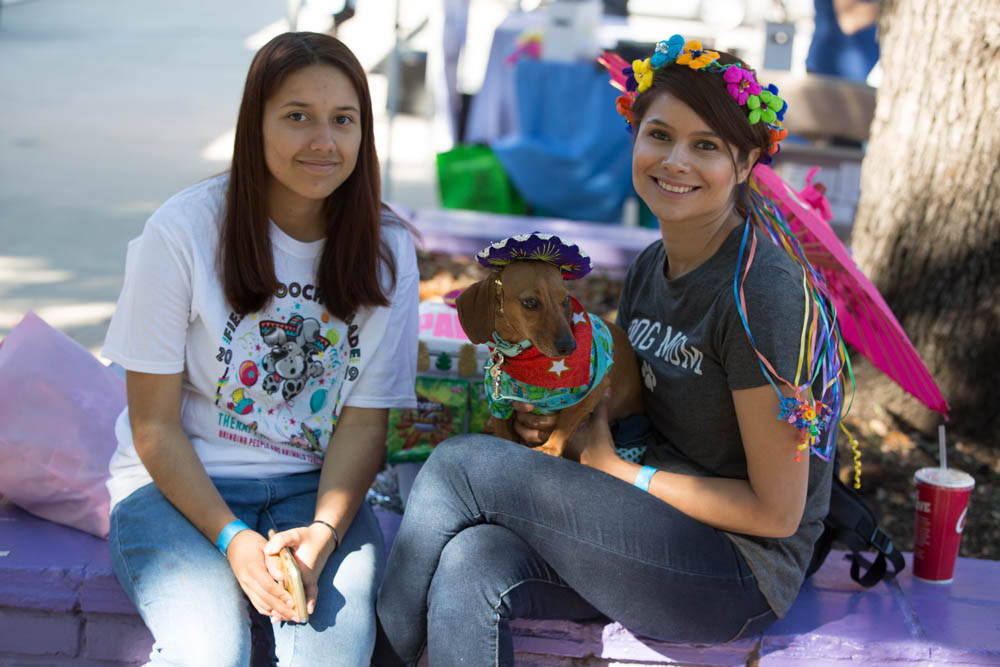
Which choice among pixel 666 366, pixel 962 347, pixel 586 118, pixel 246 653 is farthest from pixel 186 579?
pixel 586 118

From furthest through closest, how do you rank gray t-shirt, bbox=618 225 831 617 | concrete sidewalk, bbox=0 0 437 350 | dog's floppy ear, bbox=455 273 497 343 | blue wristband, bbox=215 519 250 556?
concrete sidewalk, bbox=0 0 437 350
dog's floppy ear, bbox=455 273 497 343
blue wristband, bbox=215 519 250 556
gray t-shirt, bbox=618 225 831 617

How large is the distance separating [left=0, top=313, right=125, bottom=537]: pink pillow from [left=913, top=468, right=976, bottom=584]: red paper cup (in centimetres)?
222

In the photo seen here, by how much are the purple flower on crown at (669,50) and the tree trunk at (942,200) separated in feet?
6.19

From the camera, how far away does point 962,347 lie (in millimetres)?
3695

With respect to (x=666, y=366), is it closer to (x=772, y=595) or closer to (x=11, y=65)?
(x=772, y=595)

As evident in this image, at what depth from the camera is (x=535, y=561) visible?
7.22ft

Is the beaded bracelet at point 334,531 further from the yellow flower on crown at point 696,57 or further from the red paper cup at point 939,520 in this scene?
the red paper cup at point 939,520

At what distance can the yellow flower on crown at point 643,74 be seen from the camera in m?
2.27

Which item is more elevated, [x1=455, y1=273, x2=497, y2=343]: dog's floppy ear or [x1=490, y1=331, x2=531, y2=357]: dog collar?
[x1=455, y1=273, x2=497, y2=343]: dog's floppy ear

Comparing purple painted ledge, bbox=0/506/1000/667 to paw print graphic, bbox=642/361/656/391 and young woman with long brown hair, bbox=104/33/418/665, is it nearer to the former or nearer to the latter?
young woman with long brown hair, bbox=104/33/418/665

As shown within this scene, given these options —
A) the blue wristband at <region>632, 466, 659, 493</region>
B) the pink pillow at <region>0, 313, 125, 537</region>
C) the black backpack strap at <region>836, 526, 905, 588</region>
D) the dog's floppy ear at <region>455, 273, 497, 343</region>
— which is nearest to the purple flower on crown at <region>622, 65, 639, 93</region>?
the dog's floppy ear at <region>455, 273, 497, 343</region>

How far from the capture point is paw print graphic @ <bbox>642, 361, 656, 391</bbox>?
237 cm

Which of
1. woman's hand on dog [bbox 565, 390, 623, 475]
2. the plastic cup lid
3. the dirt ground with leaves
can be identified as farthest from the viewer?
the dirt ground with leaves

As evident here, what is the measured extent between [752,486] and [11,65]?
12.2m
